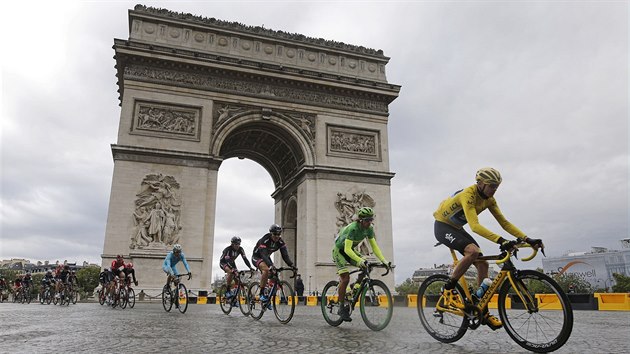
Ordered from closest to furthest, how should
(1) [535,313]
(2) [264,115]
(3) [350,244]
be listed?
(1) [535,313], (3) [350,244], (2) [264,115]

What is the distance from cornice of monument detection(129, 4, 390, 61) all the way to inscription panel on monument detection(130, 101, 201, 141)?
205 inches

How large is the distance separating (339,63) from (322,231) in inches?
410

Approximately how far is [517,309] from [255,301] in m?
5.27

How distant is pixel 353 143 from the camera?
26.2 metres

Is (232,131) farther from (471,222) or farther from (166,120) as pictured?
(471,222)

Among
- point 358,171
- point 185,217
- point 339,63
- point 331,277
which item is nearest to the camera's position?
point 185,217

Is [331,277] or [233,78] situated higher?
[233,78]

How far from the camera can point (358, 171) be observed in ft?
83.0

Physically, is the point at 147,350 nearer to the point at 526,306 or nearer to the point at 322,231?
the point at 526,306

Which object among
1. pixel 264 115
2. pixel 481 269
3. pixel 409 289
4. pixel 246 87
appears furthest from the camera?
pixel 409 289

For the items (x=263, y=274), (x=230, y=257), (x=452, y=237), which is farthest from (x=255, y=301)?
(x=452, y=237)

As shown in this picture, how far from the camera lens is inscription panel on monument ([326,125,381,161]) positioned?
84.6 ft

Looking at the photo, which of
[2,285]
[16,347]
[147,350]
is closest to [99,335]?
[16,347]

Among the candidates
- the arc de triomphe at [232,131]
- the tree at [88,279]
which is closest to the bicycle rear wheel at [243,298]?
the arc de triomphe at [232,131]
